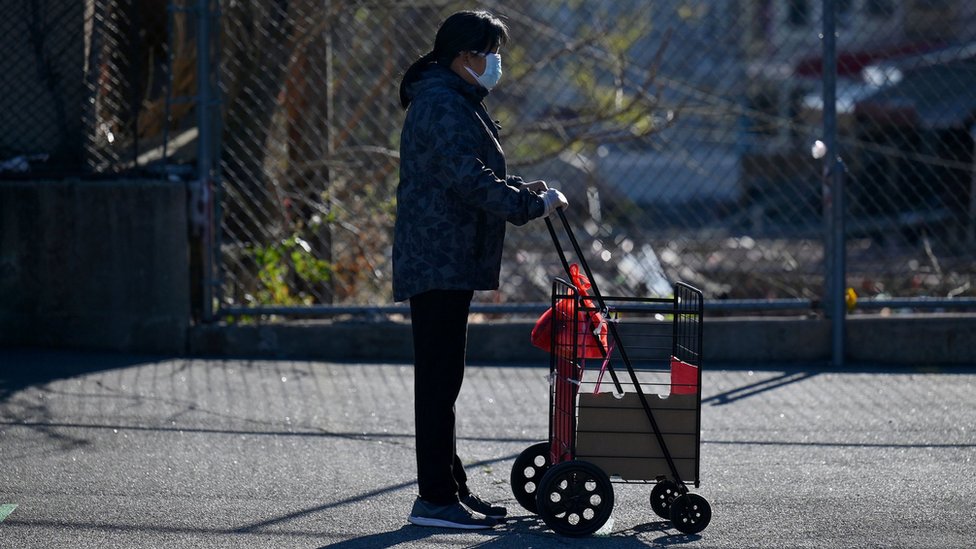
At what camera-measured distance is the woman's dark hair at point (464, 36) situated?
13.5 ft

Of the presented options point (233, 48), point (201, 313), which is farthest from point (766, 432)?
point (233, 48)

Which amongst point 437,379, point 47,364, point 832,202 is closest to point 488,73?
point 437,379

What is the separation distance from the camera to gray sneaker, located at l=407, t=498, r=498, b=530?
4.25 m

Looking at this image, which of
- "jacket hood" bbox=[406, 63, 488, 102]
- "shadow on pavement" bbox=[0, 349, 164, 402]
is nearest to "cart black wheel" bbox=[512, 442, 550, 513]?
"jacket hood" bbox=[406, 63, 488, 102]

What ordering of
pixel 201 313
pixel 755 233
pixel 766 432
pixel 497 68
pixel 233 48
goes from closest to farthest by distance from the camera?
1. pixel 497 68
2. pixel 766 432
3. pixel 201 313
4. pixel 233 48
5. pixel 755 233

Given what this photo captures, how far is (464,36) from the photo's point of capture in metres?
4.11

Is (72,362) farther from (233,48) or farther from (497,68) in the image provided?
(497,68)

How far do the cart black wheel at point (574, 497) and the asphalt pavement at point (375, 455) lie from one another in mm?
60

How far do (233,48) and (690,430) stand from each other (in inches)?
203

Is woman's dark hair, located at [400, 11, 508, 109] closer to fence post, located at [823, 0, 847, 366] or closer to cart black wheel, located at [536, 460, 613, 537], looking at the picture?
cart black wheel, located at [536, 460, 613, 537]

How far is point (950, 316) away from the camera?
7.36 m

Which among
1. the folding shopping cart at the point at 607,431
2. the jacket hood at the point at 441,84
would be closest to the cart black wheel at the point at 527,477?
the folding shopping cart at the point at 607,431

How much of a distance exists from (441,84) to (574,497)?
60.6 inches

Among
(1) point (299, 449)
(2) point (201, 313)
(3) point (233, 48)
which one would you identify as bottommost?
(1) point (299, 449)
